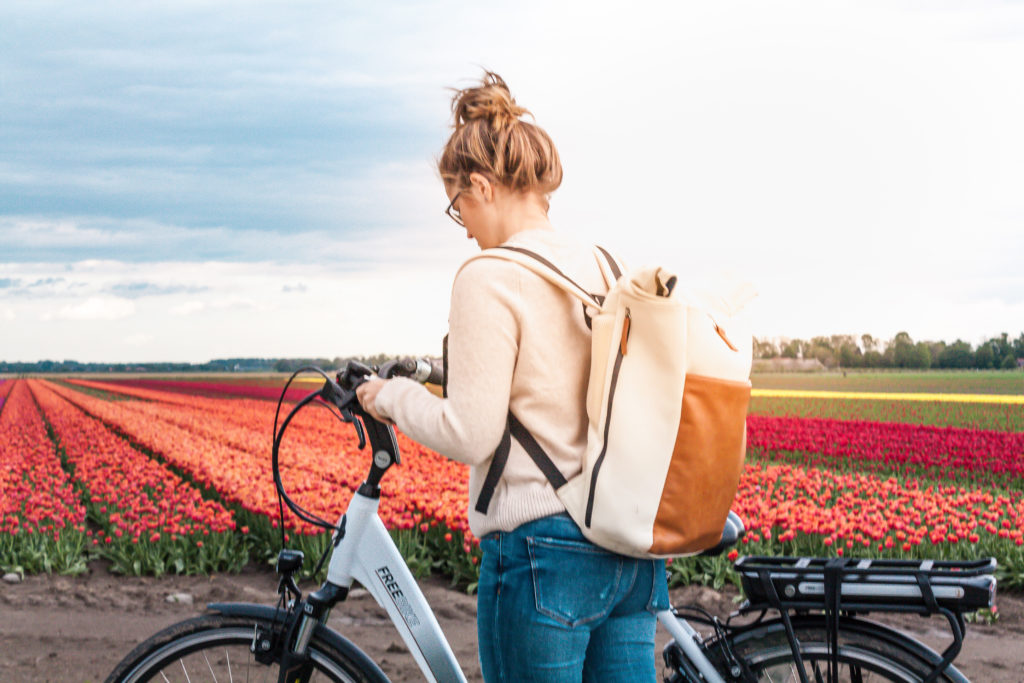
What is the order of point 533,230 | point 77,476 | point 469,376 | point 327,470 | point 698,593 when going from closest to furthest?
point 469,376 → point 533,230 → point 698,593 → point 327,470 → point 77,476

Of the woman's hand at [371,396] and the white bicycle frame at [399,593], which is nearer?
the woman's hand at [371,396]

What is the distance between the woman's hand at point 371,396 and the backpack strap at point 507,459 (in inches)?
10.9

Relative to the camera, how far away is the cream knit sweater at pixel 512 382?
1850mm

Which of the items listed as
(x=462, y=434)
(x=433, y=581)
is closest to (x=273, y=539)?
(x=433, y=581)

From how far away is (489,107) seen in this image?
1.95 meters

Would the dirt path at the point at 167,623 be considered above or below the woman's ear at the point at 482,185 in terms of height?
below

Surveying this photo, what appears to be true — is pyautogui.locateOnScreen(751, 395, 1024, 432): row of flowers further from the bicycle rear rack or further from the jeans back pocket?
the jeans back pocket

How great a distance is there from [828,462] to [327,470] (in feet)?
18.9

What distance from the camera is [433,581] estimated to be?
624 cm

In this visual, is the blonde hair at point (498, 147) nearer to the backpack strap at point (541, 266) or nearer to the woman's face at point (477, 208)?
the woman's face at point (477, 208)

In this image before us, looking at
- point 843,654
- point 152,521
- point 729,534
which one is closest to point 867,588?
point 843,654

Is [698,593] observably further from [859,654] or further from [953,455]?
[953,455]

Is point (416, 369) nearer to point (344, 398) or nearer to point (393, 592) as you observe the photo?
point (344, 398)

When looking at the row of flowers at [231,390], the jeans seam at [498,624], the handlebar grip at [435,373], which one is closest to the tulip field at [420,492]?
the handlebar grip at [435,373]
